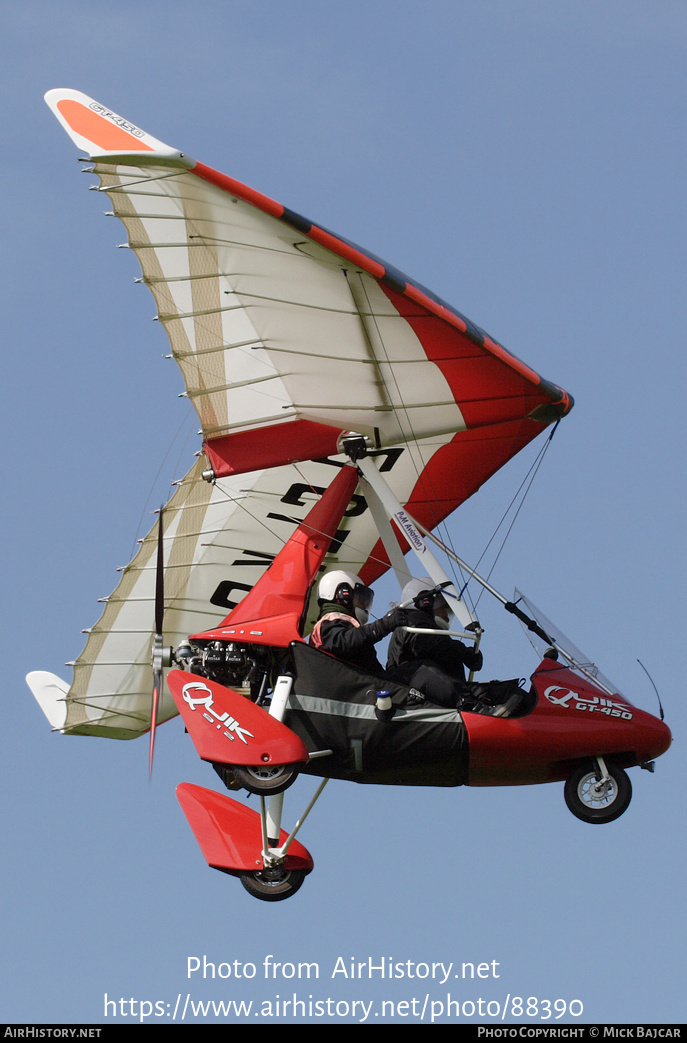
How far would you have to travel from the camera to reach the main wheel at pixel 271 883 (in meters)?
20.5

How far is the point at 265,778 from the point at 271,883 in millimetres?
2601

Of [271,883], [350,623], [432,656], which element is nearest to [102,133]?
[350,623]

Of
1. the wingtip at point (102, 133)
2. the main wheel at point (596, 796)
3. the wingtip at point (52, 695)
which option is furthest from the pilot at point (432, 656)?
the wingtip at point (52, 695)

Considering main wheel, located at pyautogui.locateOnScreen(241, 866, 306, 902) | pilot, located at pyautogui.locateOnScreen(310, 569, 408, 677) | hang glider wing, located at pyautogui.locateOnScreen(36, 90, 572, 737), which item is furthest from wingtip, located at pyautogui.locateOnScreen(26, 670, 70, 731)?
pilot, located at pyautogui.locateOnScreen(310, 569, 408, 677)

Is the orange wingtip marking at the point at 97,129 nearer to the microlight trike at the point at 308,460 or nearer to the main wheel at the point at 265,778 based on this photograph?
the microlight trike at the point at 308,460

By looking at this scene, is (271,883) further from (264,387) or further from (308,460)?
(264,387)

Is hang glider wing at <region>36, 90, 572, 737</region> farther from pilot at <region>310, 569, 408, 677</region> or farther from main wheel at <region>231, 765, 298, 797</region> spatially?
main wheel at <region>231, 765, 298, 797</region>

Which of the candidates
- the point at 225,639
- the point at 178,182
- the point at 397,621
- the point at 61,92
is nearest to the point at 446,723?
the point at 397,621

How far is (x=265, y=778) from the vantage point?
18469 millimetres

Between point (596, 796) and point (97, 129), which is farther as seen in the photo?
point (596, 796)

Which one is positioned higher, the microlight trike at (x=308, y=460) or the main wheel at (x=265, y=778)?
the microlight trike at (x=308, y=460)

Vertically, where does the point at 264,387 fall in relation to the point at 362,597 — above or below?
above

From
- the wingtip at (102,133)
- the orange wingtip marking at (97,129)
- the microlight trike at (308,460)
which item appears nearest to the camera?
the wingtip at (102,133)

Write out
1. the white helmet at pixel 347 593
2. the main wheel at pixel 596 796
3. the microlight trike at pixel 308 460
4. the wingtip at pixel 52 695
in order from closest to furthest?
the microlight trike at pixel 308 460 → the main wheel at pixel 596 796 → the white helmet at pixel 347 593 → the wingtip at pixel 52 695
